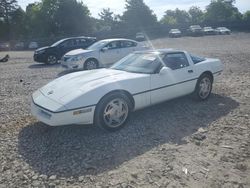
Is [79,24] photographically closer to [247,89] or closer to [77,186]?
[247,89]

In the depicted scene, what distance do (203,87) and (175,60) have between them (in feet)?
3.43

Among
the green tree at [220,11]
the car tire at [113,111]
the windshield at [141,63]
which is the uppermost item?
the green tree at [220,11]

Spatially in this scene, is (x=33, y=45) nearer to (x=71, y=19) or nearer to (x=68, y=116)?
(x=71, y=19)

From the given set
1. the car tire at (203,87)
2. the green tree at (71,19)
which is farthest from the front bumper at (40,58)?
the green tree at (71,19)

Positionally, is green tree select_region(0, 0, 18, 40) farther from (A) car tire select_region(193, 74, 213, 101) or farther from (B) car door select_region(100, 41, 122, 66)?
(A) car tire select_region(193, 74, 213, 101)

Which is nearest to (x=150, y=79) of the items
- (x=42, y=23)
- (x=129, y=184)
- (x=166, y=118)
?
(x=166, y=118)

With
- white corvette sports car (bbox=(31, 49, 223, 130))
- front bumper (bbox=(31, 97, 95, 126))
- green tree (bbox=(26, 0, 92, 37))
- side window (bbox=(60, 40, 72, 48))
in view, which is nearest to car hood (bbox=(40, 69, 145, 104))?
white corvette sports car (bbox=(31, 49, 223, 130))

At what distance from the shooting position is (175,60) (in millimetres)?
5707

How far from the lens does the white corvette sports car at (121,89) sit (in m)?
4.18

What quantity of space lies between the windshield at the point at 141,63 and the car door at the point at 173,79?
0.57 feet

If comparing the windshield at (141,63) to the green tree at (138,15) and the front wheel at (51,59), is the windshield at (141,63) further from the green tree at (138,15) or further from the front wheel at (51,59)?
the green tree at (138,15)

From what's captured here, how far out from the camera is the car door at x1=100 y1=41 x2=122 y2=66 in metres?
11.8

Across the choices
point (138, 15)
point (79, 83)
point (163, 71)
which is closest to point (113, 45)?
point (163, 71)

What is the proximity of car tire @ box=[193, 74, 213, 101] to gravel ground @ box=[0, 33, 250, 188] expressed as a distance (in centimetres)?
31
